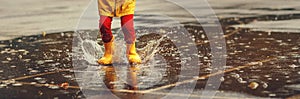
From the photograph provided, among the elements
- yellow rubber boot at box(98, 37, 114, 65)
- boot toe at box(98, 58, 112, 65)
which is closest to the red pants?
yellow rubber boot at box(98, 37, 114, 65)

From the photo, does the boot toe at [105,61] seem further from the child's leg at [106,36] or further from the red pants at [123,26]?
the red pants at [123,26]

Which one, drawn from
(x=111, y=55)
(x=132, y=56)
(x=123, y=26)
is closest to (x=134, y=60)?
(x=132, y=56)

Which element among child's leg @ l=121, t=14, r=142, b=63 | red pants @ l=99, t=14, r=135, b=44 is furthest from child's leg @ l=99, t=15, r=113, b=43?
child's leg @ l=121, t=14, r=142, b=63

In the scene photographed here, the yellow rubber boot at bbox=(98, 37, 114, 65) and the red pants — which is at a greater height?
the red pants

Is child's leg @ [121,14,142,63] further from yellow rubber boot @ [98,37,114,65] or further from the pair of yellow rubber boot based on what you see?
yellow rubber boot @ [98,37,114,65]

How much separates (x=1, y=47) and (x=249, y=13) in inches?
242

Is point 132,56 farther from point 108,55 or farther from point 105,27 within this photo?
point 105,27

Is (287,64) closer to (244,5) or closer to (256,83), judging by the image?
(256,83)

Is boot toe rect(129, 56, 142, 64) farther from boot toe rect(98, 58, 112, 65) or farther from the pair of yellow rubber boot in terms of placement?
boot toe rect(98, 58, 112, 65)

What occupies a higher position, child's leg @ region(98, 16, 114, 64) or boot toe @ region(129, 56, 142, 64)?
child's leg @ region(98, 16, 114, 64)

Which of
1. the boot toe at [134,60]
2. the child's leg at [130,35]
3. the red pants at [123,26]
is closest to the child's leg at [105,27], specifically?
the red pants at [123,26]

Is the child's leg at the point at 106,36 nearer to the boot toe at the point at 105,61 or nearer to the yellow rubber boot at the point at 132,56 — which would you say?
the boot toe at the point at 105,61

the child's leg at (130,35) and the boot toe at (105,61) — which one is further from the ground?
the child's leg at (130,35)

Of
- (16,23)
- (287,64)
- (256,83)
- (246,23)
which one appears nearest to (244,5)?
(246,23)
